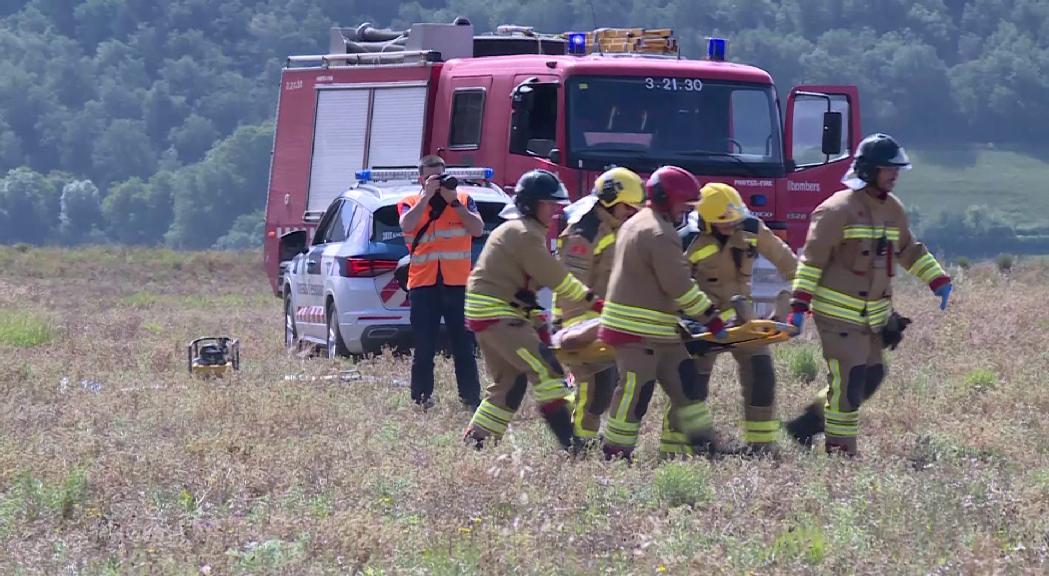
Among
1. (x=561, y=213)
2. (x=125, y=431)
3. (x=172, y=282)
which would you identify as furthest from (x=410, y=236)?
(x=172, y=282)

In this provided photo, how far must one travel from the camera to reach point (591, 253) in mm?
9648

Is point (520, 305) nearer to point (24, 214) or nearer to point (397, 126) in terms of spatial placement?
point (397, 126)

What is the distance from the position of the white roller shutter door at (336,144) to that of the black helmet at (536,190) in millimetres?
8883

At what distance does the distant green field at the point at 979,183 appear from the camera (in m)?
77.0

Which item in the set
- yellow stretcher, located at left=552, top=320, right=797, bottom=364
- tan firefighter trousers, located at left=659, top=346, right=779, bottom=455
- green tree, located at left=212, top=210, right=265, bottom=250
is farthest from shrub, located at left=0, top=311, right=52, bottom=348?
green tree, located at left=212, top=210, right=265, bottom=250

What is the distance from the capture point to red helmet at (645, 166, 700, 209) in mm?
8508

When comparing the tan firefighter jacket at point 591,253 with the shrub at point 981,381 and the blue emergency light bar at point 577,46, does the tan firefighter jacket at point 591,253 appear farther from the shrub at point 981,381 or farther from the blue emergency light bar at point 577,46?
the blue emergency light bar at point 577,46

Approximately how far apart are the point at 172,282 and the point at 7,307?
540 inches

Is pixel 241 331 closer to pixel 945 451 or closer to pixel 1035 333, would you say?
pixel 1035 333

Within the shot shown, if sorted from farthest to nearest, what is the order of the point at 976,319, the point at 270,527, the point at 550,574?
the point at 976,319
the point at 270,527
the point at 550,574

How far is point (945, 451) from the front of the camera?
8.98 meters

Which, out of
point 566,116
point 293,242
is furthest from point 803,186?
point 293,242

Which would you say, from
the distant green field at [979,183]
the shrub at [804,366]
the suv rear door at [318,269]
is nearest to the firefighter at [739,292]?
the shrub at [804,366]

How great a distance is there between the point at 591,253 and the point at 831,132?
6926 millimetres
